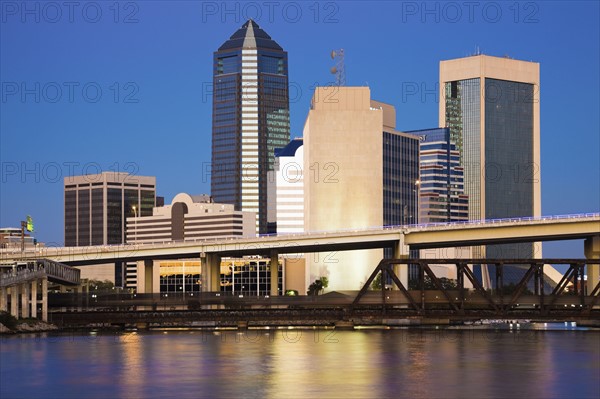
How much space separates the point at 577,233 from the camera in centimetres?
19350

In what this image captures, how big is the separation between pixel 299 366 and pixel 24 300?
65.5 meters

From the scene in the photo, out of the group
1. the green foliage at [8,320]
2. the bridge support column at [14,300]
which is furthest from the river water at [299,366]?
the bridge support column at [14,300]

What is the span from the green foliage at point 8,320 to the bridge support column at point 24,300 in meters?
5.16

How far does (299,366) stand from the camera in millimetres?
90438

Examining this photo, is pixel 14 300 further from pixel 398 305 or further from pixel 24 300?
pixel 398 305

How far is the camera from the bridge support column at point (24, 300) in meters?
145

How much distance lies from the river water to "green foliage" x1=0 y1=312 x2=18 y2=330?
15.9ft

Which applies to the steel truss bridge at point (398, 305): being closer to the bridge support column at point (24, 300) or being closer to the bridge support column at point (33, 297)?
the bridge support column at point (33, 297)

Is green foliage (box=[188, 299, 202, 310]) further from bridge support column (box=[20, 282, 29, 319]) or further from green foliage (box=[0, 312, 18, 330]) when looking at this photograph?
green foliage (box=[0, 312, 18, 330])

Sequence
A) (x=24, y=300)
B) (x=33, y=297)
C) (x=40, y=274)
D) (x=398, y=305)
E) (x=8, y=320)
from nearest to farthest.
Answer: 1. (x=8, y=320)
2. (x=24, y=300)
3. (x=33, y=297)
4. (x=40, y=274)
5. (x=398, y=305)

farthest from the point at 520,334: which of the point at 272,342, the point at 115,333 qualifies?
the point at 115,333

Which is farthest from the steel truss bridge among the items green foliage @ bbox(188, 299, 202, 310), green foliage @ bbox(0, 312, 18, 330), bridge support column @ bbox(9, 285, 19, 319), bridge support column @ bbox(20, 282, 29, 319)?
green foliage @ bbox(0, 312, 18, 330)

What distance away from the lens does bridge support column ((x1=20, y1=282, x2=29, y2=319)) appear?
475ft

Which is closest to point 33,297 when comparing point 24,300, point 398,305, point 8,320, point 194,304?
point 24,300
